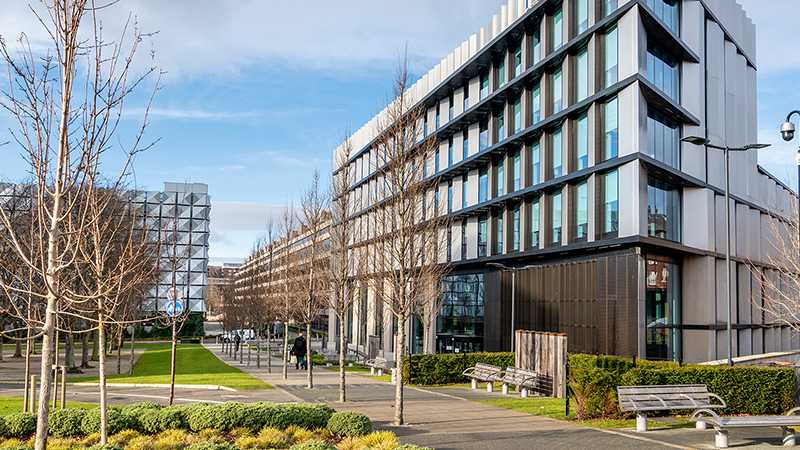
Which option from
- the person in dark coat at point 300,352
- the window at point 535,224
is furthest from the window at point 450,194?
the person in dark coat at point 300,352

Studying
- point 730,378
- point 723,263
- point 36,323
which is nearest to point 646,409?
point 730,378

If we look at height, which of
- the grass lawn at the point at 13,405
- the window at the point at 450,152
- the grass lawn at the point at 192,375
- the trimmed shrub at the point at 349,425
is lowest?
the grass lawn at the point at 192,375

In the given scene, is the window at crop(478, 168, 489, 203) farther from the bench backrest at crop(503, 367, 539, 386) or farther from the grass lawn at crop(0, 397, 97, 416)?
the grass lawn at crop(0, 397, 97, 416)

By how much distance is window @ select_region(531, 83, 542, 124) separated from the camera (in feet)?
124

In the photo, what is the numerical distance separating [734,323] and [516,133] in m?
14.7

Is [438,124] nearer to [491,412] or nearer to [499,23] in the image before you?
[499,23]

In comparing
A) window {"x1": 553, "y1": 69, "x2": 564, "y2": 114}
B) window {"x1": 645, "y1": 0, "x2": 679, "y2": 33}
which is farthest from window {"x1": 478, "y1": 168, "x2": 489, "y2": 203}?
window {"x1": 645, "y1": 0, "x2": 679, "y2": 33}

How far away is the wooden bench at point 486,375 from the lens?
86.4ft

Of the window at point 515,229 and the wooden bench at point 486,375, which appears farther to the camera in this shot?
the window at point 515,229

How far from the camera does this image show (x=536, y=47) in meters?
38.4

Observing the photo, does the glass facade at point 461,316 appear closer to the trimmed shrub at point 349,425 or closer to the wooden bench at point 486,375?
the wooden bench at point 486,375

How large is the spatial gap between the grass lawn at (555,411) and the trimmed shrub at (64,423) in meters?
10.8

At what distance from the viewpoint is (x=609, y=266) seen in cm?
3081

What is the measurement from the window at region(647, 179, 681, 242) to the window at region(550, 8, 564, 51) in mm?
8379
